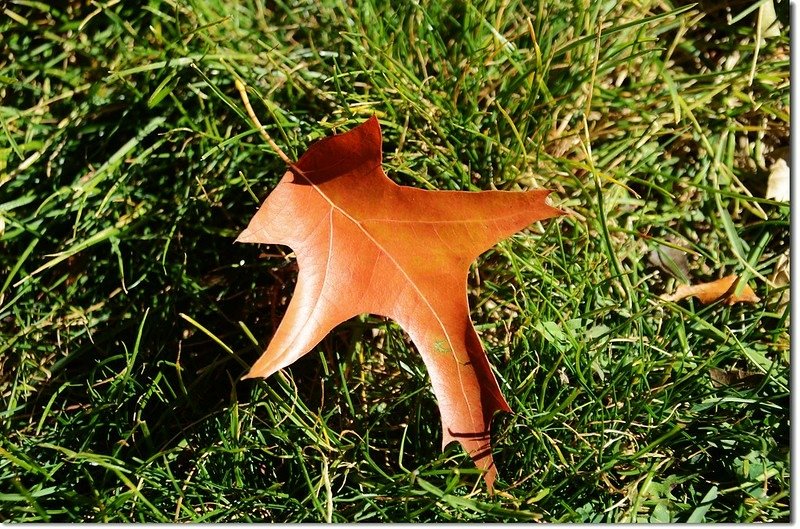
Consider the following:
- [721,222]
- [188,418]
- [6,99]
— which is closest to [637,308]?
[721,222]

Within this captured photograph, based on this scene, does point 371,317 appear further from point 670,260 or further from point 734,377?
point 734,377

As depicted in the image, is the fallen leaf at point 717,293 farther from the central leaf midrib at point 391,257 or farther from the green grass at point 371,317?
the central leaf midrib at point 391,257

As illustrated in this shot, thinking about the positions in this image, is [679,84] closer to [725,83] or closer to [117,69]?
[725,83]

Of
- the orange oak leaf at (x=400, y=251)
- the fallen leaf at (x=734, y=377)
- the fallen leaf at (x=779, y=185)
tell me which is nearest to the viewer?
the orange oak leaf at (x=400, y=251)

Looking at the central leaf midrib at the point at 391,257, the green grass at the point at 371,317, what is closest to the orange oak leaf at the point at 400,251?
the central leaf midrib at the point at 391,257

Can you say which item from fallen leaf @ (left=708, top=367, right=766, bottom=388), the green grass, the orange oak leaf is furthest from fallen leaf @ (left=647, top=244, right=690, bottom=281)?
the orange oak leaf
